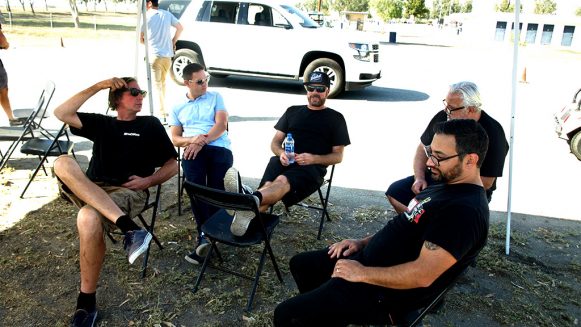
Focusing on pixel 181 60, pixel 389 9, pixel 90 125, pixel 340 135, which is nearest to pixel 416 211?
pixel 340 135

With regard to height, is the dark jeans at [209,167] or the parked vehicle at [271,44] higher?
the parked vehicle at [271,44]

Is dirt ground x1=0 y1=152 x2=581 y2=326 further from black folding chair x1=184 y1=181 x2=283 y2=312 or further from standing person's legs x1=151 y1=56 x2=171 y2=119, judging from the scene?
standing person's legs x1=151 y1=56 x2=171 y2=119

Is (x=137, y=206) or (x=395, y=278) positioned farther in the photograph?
(x=137, y=206)

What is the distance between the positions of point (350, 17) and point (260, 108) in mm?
43859

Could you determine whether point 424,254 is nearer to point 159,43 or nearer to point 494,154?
point 494,154

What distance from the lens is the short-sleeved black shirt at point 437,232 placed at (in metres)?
1.88

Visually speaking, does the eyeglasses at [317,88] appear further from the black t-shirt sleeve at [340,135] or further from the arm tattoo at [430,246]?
the arm tattoo at [430,246]

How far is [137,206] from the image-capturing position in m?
3.19

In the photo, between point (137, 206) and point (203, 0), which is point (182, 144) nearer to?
point (137, 206)

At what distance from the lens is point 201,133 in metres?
4.12

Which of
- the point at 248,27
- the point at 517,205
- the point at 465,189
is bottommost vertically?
the point at 517,205

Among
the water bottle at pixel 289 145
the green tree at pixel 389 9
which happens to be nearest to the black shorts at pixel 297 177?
the water bottle at pixel 289 145

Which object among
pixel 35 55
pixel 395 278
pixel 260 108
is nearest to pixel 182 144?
pixel 395 278

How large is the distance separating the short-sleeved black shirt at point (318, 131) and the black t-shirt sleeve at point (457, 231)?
6.57 ft
